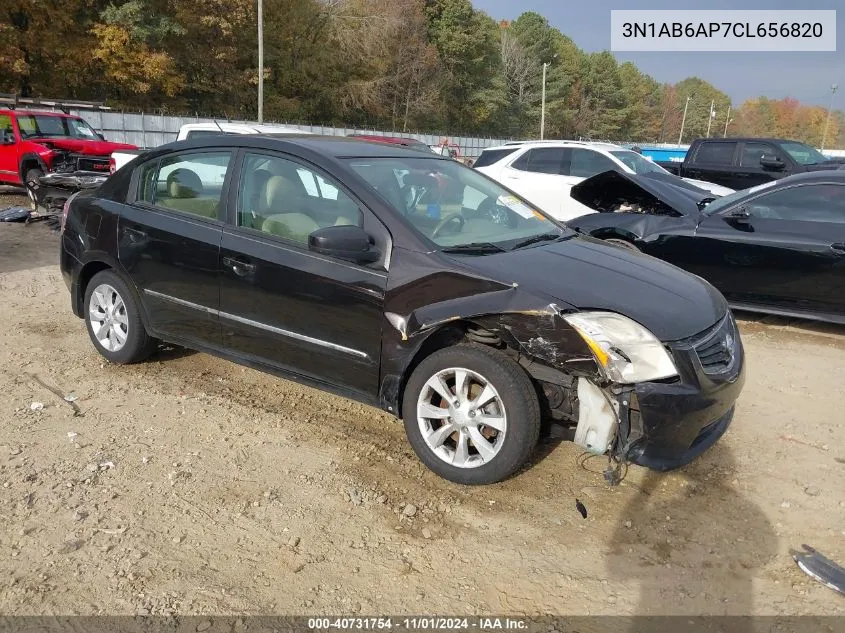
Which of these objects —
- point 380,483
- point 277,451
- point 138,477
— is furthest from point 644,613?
point 138,477

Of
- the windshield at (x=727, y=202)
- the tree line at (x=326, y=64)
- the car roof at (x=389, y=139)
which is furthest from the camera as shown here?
the tree line at (x=326, y=64)

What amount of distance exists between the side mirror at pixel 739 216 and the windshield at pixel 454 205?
2.81 m

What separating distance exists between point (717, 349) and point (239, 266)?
2646 millimetres

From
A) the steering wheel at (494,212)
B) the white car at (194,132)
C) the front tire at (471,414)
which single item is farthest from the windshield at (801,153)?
the front tire at (471,414)

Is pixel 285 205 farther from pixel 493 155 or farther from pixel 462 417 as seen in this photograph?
pixel 493 155

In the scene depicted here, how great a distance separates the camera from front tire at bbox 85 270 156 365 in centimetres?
461

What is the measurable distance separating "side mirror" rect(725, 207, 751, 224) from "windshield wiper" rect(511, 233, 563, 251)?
299cm

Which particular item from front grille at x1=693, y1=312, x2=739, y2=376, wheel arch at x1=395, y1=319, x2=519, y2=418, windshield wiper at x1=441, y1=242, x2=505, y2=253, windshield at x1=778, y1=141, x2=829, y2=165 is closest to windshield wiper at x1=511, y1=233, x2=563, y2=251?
windshield wiper at x1=441, y1=242, x2=505, y2=253

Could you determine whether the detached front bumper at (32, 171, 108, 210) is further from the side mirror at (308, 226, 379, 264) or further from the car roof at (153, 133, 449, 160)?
the side mirror at (308, 226, 379, 264)

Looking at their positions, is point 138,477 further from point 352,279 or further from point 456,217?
point 456,217

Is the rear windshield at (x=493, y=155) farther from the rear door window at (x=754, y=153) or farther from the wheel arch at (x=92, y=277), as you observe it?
the wheel arch at (x=92, y=277)

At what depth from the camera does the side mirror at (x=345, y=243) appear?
334 centimetres

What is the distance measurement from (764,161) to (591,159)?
14.3 ft

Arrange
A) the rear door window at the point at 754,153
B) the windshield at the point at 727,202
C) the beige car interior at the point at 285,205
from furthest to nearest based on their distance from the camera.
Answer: the rear door window at the point at 754,153 < the windshield at the point at 727,202 < the beige car interior at the point at 285,205
